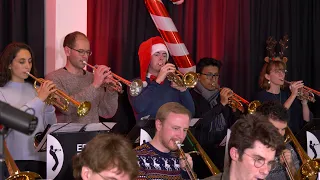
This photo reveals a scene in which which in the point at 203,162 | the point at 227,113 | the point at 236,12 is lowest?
the point at 203,162

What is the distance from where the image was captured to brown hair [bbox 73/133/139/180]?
2.12 meters

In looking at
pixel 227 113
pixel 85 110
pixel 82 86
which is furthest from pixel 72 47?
pixel 227 113

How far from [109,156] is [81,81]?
2.15 m

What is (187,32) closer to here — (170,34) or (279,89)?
(170,34)

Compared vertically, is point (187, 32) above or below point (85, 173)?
above

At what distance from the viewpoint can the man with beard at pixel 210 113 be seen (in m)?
4.45

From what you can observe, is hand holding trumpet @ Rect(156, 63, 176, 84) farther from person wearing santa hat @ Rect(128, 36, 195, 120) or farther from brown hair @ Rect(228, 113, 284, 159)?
brown hair @ Rect(228, 113, 284, 159)

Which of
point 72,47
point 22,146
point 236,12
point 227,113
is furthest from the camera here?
point 236,12

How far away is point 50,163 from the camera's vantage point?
3.45 metres

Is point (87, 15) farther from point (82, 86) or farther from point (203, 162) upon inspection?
Answer: point (203, 162)

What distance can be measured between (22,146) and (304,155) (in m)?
2.08

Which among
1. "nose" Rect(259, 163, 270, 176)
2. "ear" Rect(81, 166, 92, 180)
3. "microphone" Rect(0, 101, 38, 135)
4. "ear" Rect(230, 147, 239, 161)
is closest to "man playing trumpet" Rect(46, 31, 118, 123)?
"ear" Rect(230, 147, 239, 161)

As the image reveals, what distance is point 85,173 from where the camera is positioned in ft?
7.14

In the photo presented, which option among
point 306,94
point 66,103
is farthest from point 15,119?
point 306,94
